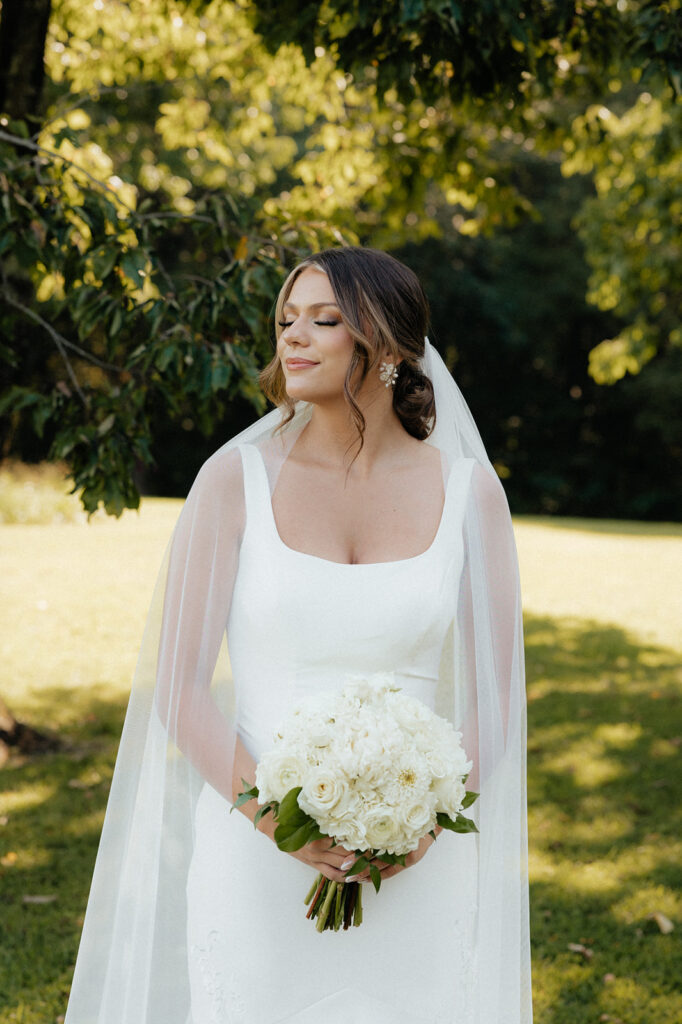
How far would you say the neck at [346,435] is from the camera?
2.46 m

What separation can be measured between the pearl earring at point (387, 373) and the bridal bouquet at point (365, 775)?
0.81m

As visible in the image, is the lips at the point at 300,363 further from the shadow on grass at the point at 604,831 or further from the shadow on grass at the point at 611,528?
the shadow on grass at the point at 611,528

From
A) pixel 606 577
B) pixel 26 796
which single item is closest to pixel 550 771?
pixel 26 796

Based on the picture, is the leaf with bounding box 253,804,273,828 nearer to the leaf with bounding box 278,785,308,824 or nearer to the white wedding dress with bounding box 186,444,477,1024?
the leaf with bounding box 278,785,308,824

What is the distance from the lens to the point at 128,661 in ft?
27.8

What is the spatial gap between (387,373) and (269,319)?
59.6 inches

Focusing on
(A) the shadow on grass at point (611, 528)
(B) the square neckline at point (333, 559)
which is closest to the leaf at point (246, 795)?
(B) the square neckline at point (333, 559)

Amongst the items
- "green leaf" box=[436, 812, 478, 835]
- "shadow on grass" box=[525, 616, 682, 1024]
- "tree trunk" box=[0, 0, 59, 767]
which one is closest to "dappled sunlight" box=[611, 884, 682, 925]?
"shadow on grass" box=[525, 616, 682, 1024]

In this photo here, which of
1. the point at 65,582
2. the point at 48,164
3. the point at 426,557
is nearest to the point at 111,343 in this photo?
the point at 48,164

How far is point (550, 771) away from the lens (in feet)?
21.1

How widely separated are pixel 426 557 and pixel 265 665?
0.46 m

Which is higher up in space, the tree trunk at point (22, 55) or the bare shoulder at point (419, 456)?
the tree trunk at point (22, 55)

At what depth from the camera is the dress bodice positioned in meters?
2.22

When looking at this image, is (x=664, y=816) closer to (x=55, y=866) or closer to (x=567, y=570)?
(x=55, y=866)
